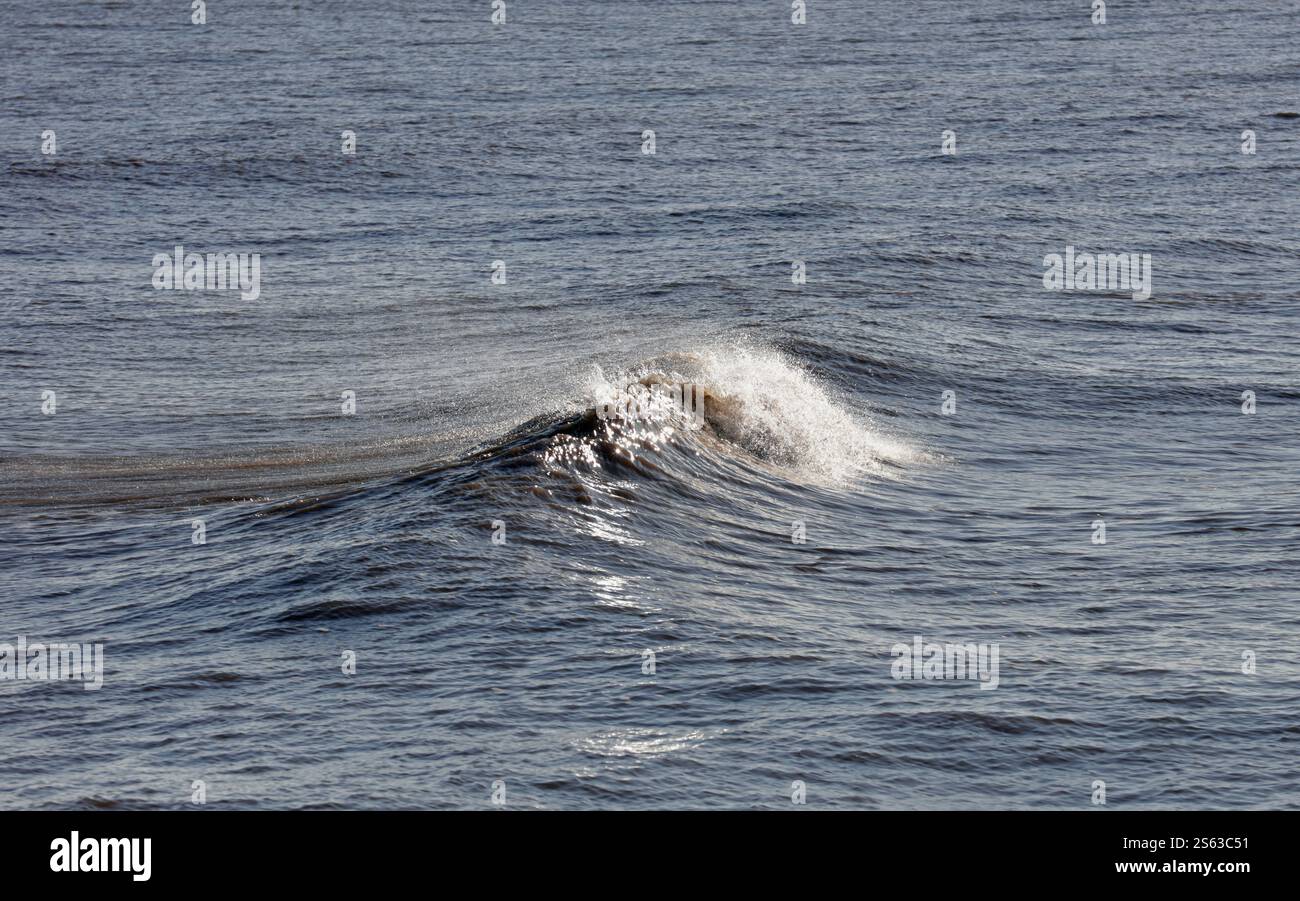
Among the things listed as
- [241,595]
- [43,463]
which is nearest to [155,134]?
[43,463]

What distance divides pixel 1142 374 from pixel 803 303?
18.5ft

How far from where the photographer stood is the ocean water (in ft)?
35.3

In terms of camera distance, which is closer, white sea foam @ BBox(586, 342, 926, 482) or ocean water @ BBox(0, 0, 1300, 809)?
ocean water @ BBox(0, 0, 1300, 809)

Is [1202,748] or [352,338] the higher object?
[352,338]

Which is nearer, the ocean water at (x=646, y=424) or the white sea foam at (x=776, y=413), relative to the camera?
the ocean water at (x=646, y=424)

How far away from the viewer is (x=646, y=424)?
1789 cm

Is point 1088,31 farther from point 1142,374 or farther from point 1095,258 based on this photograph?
point 1142,374

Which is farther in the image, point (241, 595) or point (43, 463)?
point (43, 463)

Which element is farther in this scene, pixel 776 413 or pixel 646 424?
pixel 776 413

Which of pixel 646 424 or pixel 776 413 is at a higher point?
pixel 776 413

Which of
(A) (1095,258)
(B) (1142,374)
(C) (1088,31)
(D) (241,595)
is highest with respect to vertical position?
(C) (1088,31)

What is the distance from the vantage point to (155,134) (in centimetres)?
3672

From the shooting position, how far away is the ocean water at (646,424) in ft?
35.3

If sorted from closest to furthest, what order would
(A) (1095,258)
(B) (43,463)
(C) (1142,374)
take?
1. (B) (43,463)
2. (C) (1142,374)
3. (A) (1095,258)
